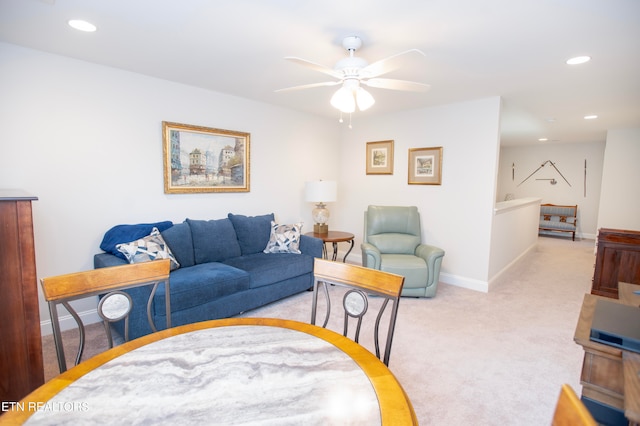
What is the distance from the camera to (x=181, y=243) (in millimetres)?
3076

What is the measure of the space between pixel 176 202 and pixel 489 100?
376cm

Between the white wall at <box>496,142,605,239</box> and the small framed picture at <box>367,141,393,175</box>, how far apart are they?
19.1 feet

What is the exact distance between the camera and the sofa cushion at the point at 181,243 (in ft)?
9.92

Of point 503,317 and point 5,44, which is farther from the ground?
point 5,44

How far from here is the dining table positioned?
32.9 inches

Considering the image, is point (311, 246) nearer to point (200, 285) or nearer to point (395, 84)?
point (200, 285)

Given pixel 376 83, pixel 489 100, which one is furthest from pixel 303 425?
pixel 489 100

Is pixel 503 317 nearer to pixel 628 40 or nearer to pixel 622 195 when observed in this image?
pixel 628 40

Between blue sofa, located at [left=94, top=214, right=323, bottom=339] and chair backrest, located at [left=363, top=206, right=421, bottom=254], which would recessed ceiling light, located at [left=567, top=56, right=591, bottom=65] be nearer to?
chair backrest, located at [left=363, top=206, right=421, bottom=254]

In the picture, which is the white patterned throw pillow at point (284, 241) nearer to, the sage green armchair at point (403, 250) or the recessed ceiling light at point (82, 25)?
the sage green armchair at point (403, 250)

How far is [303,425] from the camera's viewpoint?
31.8 inches

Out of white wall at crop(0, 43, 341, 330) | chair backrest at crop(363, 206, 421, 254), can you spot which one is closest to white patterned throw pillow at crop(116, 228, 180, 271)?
white wall at crop(0, 43, 341, 330)

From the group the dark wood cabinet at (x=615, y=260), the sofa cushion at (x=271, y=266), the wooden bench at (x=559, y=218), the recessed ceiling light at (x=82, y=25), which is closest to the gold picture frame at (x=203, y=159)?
the sofa cushion at (x=271, y=266)

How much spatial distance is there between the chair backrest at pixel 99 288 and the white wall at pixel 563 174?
937 cm
